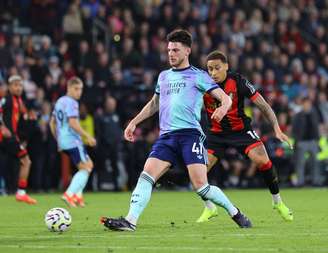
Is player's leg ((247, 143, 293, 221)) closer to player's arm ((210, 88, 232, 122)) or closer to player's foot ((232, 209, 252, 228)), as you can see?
player's foot ((232, 209, 252, 228))

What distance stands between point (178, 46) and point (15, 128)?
9319mm

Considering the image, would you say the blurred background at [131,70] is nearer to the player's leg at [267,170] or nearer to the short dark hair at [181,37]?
the player's leg at [267,170]

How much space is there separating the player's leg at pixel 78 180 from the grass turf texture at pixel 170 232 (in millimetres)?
347

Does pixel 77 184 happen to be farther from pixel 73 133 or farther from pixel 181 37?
pixel 181 37

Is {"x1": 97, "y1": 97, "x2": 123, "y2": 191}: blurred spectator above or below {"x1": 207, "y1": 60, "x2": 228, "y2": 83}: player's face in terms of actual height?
below

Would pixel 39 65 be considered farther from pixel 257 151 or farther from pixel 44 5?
pixel 257 151

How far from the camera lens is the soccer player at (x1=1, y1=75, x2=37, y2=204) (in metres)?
19.7

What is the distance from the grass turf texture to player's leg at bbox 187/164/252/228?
0.18 m

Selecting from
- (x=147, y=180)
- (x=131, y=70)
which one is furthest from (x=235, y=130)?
(x=131, y=70)

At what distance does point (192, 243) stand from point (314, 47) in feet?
79.0

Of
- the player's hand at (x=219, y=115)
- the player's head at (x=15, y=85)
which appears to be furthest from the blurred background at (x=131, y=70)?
the player's hand at (x=219, y=115)

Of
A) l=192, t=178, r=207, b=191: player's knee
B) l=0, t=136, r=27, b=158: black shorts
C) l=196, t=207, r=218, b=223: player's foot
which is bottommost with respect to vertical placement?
l=196, t=207, r=218, b=223: player's foot

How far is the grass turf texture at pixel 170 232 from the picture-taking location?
9.91m

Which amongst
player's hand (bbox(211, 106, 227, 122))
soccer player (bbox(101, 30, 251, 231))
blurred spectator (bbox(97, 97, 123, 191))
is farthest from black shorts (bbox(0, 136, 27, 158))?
player's hand (bbox(211, 106, 227, 122))
